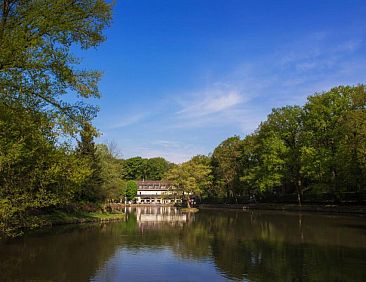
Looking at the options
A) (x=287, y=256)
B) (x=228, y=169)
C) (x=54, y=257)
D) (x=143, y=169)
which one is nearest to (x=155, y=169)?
(x=143, y=169)

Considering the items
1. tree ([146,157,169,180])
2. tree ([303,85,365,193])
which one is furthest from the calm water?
tree ([146,157,169,180])

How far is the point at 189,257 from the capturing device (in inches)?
866

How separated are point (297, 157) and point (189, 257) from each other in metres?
52.3

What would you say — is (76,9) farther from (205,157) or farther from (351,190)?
(205,157)

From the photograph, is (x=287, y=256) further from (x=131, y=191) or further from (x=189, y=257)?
(x=131, y=191)

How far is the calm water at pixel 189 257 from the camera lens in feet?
55.9

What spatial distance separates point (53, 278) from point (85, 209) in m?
36.9

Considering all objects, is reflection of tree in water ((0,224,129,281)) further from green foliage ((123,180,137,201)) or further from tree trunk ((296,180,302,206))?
green foliage ((123,180,137,201))

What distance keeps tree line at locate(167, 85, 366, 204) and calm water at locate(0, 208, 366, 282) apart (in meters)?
23.5

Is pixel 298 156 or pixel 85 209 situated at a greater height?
pixel 298 156

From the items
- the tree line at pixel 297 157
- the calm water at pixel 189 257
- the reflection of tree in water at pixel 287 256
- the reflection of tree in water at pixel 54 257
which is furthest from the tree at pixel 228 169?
the reflection of tree in water at pixel 54 257

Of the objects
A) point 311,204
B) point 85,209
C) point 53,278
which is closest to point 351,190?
point 311,204

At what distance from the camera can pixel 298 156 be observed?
69.9m

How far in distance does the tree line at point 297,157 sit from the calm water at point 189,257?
77.0 feet
